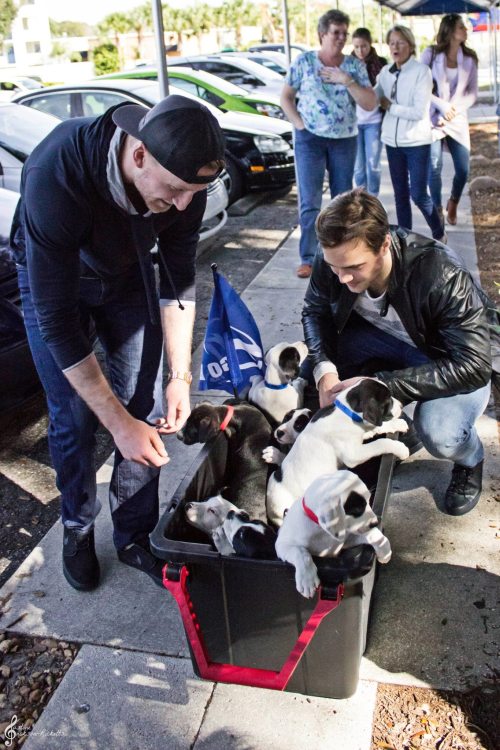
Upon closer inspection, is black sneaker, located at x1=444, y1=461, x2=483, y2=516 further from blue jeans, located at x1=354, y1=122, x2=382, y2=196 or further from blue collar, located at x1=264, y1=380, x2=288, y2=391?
blue jeans, located at x1=354, y1=122, x2=382, y2=196

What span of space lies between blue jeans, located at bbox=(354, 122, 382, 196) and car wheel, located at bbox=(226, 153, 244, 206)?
1.67m

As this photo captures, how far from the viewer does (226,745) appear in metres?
2.22

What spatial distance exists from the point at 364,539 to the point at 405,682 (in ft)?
2.07

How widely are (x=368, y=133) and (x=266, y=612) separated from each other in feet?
21.1

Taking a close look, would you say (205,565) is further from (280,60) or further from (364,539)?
(280,60)

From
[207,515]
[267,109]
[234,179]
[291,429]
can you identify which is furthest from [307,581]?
[267,109]

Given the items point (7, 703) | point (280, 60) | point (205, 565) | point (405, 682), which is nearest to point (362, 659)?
point (405, 682)

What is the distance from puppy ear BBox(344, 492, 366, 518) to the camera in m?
2.08

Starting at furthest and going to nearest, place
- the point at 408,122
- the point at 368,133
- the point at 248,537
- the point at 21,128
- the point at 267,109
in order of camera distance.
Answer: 1. the point at 267,109
2. the point at 368,133
3. the point at 21,128
4. the point at 408,122
5. the point at 248,537

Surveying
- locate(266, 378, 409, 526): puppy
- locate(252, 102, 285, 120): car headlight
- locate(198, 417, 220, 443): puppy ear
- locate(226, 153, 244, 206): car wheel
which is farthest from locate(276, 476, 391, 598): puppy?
locate(252, 102, 285, 120): car headlight

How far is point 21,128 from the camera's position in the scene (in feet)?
22.9

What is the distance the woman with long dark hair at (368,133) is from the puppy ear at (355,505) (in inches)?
243

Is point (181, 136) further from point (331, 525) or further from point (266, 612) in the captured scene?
point (266, 612)

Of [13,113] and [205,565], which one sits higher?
[13,113]
